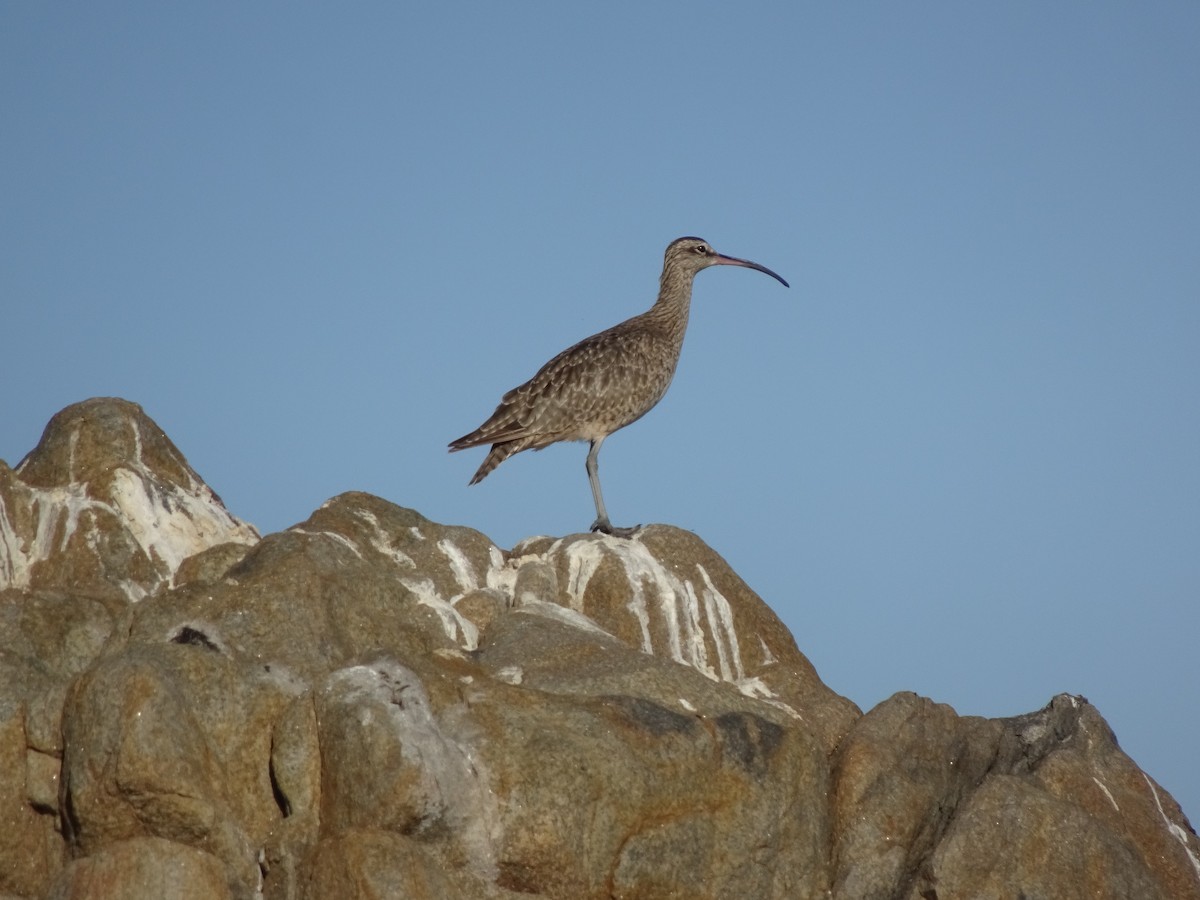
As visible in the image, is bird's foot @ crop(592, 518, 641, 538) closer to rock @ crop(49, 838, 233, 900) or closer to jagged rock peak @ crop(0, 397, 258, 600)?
jagged rock peak @ crop(0, 397, 258, 600)

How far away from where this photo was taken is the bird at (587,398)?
20.8 meters

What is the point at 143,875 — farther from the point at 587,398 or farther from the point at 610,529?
the point at 587,398

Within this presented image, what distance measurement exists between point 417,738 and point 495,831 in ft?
2.79

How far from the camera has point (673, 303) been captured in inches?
922

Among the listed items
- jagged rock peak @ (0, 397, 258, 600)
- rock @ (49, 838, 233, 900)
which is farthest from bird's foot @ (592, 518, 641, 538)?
rock @ (49, 838, 233, 900)

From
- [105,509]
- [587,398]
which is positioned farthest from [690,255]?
[105,509]

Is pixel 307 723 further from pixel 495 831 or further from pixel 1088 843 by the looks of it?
pixel 1088 843

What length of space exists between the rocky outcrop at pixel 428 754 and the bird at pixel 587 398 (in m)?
4.64

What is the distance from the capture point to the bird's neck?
906 inches

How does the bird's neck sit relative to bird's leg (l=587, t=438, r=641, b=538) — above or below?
above

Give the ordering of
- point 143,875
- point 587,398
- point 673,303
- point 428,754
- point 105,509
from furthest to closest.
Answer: point 673,303
point 587,398
point 105,509
point 428,754
point 143,875

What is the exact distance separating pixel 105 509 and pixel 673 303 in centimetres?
986

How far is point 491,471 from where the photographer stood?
2078cm

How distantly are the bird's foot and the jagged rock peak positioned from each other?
12.9 ft
